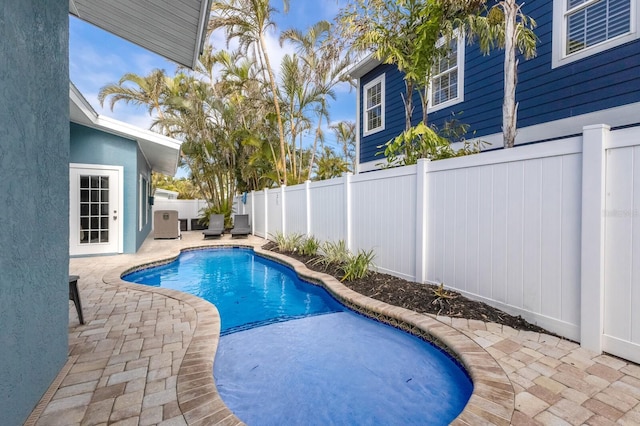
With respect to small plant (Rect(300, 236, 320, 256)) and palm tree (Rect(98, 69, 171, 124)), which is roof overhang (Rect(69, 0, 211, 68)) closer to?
small plant (Rect(300, 236, 320, 256))

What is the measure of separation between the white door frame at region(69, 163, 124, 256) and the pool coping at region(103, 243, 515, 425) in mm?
4344

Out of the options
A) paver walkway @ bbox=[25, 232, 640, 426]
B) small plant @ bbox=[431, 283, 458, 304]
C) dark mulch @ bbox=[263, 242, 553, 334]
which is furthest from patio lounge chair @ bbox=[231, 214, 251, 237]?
small plant @ bbox=[431, 283, 458, 304]

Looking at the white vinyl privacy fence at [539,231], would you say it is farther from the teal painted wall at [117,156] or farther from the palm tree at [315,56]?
the teal painted wall at [117,156]

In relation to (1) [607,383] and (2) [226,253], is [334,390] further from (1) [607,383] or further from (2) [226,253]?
(2) [226,253]

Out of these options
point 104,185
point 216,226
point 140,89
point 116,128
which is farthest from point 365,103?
point 140,89

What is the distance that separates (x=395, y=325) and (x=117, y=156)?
842 centimetres

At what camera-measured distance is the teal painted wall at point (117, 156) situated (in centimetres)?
786

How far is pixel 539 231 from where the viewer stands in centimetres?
318

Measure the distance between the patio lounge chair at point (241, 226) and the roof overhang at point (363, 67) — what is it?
7396mm

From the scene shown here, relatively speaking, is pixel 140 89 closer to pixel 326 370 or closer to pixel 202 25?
pixel 202 25

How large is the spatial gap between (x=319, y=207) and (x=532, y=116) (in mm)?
4951

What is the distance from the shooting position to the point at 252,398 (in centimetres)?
255

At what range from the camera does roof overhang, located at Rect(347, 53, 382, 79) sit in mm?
9445

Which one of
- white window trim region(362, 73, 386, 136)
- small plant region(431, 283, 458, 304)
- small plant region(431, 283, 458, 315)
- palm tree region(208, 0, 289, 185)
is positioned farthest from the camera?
white window trim region(362, 73, 386, 136)
